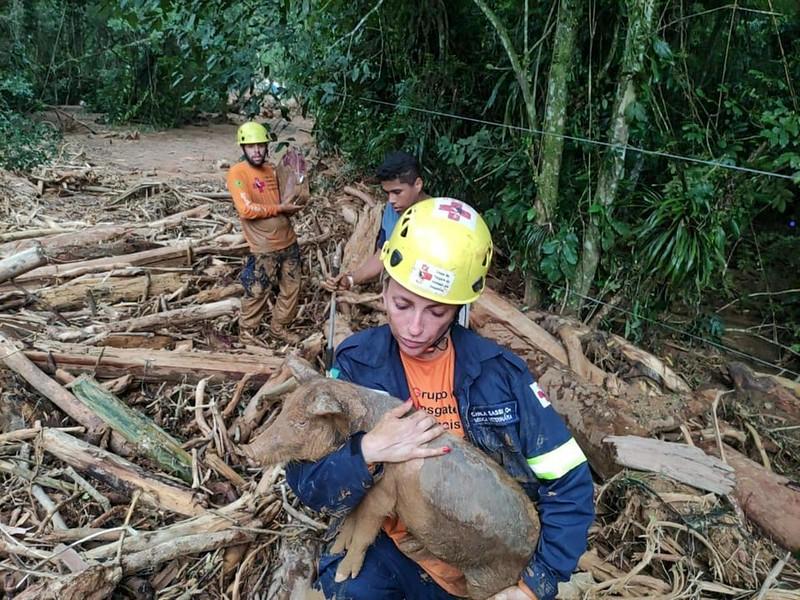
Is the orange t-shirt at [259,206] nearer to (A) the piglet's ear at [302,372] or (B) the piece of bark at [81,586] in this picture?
(B) the piece of bark at [81,586]

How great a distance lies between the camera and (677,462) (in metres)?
3.22

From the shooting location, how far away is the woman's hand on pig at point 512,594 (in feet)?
5.67

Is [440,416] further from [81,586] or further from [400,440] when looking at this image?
[81,586]

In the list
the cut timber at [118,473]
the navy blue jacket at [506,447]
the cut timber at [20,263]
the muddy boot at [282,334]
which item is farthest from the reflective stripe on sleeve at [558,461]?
the cut timber at [20,263]

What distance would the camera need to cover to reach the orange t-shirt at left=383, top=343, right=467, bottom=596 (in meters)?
1.86

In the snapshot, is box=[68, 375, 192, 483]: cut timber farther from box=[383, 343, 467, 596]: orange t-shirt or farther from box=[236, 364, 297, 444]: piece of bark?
box=[383, 343, 467, 596]: orange t-shirt

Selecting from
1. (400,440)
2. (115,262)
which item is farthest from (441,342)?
(115,262)

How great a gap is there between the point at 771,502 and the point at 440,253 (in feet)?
8.45

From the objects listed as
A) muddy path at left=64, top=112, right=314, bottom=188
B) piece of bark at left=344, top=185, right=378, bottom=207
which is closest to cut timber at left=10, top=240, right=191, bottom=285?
piece of bark at left=344, top=185, right=378, bottom=207

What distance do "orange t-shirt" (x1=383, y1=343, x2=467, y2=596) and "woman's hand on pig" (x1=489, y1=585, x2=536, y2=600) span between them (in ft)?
0.50

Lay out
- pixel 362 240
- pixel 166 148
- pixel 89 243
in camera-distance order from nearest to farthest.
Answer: pixel 362 240 < pixel 89 243 < pixel 166 148

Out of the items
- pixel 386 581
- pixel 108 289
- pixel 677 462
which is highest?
pixel 386 581

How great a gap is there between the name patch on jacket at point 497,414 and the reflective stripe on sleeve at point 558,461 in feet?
0.45

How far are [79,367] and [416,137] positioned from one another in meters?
4.67
